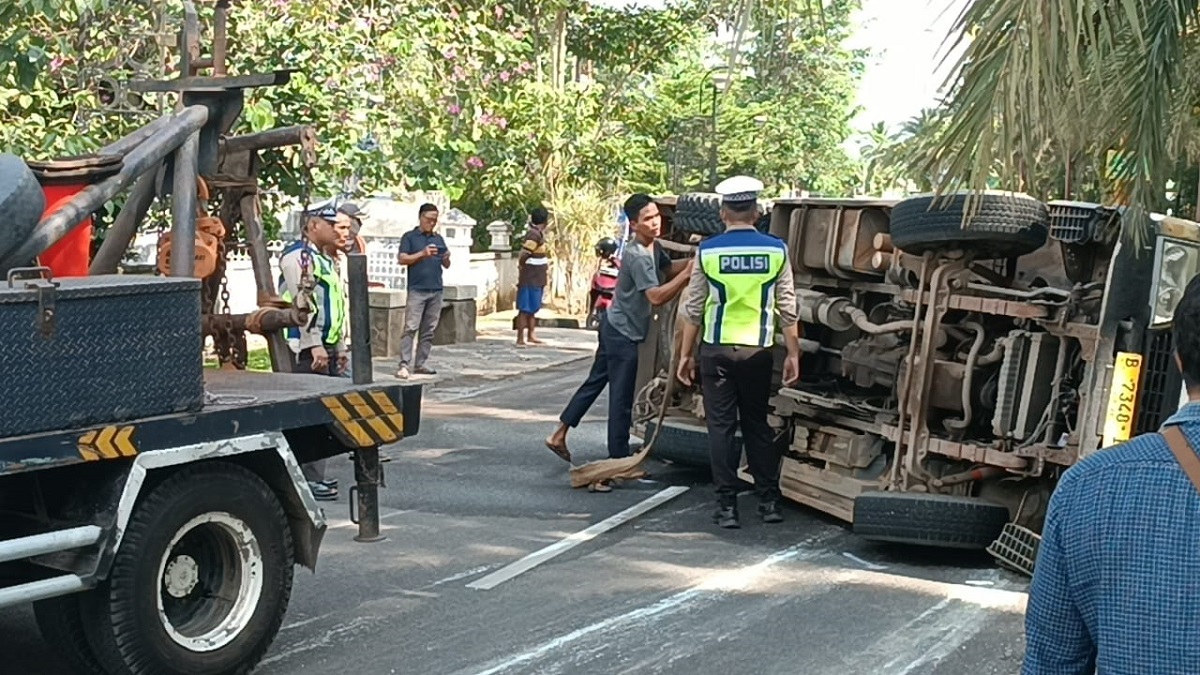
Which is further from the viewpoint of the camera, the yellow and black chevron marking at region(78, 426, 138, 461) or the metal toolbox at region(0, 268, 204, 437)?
the yellow and black chevron marking at region(78, 426, 138, 461)

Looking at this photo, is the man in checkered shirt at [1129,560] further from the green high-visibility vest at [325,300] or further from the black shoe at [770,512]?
the green high-visibility vest at [325,300]

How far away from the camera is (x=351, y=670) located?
5754mm

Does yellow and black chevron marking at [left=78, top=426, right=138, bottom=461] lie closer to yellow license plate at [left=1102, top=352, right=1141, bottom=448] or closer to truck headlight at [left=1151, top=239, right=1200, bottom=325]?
yellow license plate at [left=1102, top=352, right=1141, bottom=448]

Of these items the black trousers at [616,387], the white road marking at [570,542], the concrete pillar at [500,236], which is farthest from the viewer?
the concrete pillar at [500,236]

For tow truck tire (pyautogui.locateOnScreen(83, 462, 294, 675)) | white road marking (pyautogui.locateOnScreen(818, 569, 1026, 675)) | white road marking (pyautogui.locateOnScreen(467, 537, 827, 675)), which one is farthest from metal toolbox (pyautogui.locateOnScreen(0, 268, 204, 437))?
white road marking (pyautogui.locateOnScreen(818, 569, 1026, 675))

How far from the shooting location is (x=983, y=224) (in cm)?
747

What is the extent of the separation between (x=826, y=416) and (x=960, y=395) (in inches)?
37.0

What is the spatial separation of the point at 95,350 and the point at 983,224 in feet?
14.0

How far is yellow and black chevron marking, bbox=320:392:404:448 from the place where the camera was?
19.9ft

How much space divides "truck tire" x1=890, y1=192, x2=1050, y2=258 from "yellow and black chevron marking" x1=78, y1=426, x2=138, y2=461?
385 centimetres

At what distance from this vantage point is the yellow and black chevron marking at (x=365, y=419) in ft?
19.9

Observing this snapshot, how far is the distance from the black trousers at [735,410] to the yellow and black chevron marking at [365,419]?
244cm

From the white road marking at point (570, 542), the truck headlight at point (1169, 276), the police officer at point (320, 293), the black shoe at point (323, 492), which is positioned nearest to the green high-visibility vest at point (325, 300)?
the police officer at point (320, 293)

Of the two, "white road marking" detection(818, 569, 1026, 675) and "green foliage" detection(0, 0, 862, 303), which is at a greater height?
"green foliage" detection(0, 0, 862, 303)
